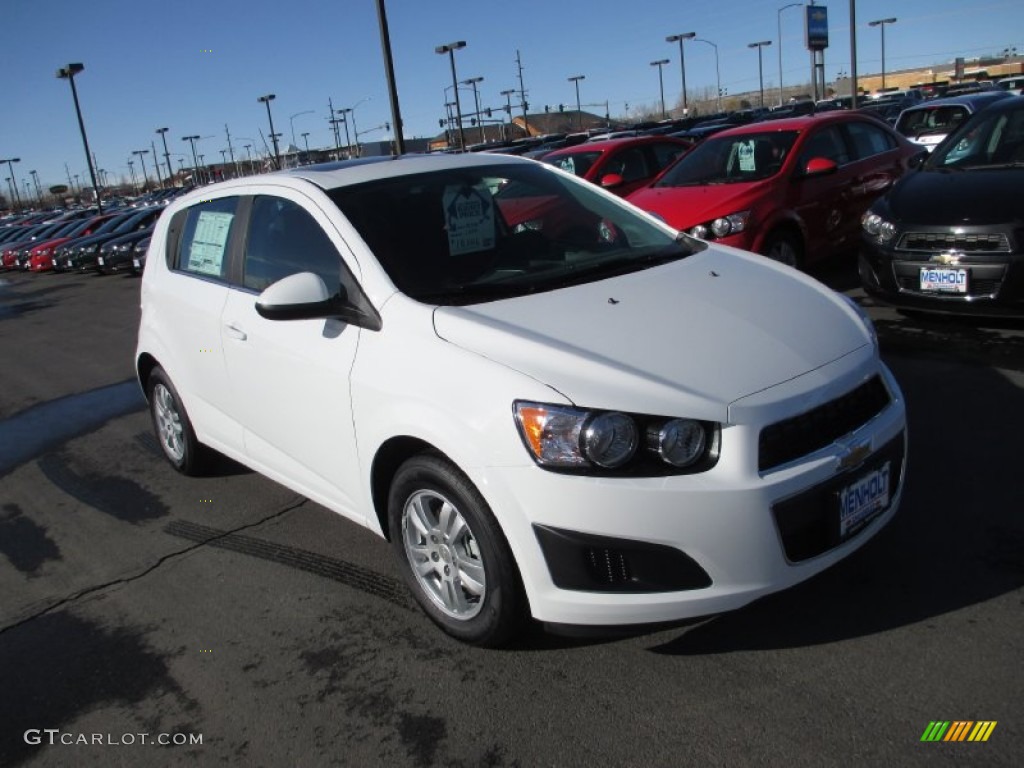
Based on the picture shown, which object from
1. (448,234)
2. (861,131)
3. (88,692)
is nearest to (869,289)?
(861,131)

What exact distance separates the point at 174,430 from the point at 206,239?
1266mm

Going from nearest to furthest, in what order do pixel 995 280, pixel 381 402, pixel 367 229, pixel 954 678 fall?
pixel 954 678, pixel 381 402, pixel 367 229, pixel 995 280

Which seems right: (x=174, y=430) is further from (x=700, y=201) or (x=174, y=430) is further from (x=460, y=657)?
(x=700, y=201)

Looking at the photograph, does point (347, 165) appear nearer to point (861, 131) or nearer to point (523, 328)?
point (523, 328)

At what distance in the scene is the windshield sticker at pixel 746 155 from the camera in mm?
7895

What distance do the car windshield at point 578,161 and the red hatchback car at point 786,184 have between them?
2.66m

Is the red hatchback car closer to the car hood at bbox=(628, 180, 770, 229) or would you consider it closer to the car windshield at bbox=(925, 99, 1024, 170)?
the car hood at bbox=(628, 180, 770, 229)

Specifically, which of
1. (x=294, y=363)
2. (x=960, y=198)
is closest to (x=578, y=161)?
(x=960, y=198)

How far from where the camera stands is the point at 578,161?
11.4 m

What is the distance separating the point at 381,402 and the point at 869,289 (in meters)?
4.50

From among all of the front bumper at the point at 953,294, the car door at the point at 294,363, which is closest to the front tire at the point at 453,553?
the car door at the point at 294,363

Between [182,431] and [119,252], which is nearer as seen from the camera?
[182,431]

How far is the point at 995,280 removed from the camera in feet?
17.3

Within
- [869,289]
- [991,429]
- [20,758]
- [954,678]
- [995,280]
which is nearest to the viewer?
[954,678]
